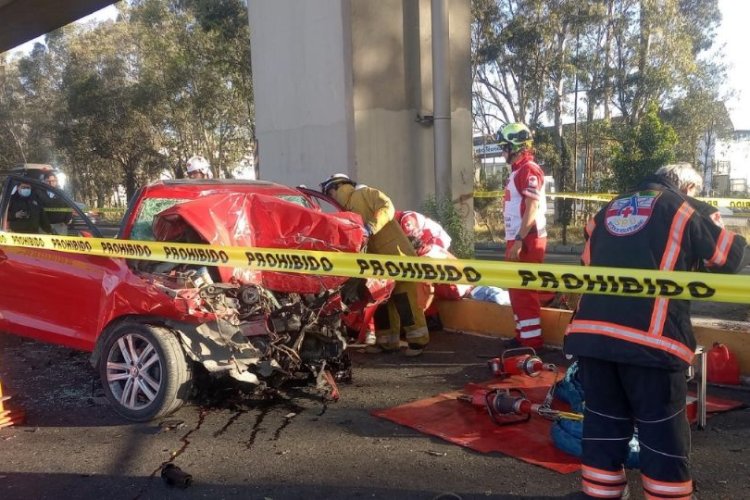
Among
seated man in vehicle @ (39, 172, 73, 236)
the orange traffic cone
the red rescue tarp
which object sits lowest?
the red rescue tarp

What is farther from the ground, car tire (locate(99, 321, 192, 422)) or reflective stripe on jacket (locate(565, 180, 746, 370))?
reflective stripe on jacket (locate(565, 180, 746, 370))

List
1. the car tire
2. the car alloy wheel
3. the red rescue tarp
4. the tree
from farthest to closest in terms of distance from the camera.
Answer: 1. the tree
2. the car alloy wheel
3. the car tire
4. the red rescue tarp

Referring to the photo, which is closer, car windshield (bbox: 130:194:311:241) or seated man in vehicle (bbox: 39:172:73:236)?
car windshield (bbox: 130:194:311:241)

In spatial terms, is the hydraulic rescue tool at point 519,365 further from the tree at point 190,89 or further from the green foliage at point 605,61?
the tree at point 190,89

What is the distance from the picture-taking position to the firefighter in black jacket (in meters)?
2.59

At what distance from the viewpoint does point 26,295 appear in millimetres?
5410

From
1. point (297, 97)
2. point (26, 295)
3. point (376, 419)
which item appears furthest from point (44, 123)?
point (376, 419)

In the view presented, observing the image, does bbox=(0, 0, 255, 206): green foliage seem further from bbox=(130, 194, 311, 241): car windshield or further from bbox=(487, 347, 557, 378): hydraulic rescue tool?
bbox=(487, 347, 557, 378): hydraulic rescue tool

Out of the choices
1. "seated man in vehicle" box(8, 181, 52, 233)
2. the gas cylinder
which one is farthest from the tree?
the gas cylinder

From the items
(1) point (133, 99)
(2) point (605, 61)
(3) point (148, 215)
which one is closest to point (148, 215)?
(3) point (148, 215)

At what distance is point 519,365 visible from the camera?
16.6 feet

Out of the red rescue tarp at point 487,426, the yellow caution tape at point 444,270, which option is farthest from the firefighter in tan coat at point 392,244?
the yellow caution tape at point 444,270

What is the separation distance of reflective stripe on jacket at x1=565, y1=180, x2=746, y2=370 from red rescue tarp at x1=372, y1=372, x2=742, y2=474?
1.12 meters

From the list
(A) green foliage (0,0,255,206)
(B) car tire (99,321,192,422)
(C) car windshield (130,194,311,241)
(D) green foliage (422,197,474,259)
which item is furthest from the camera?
(A) green foliage (0,0,255,206)
